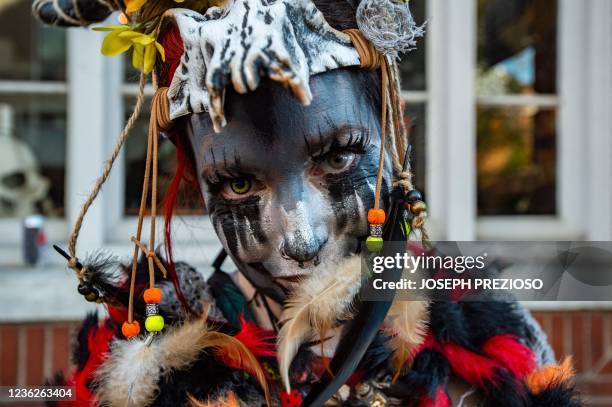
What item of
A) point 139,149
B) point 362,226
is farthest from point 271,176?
point 139,149

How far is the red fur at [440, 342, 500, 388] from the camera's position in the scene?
90 cm

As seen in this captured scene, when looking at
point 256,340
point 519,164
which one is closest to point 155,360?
point 256,340

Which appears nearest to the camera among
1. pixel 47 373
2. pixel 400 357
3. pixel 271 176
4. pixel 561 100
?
pixel 271 176

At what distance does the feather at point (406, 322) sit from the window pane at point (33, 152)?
1.48m

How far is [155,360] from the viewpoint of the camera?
2.65ft

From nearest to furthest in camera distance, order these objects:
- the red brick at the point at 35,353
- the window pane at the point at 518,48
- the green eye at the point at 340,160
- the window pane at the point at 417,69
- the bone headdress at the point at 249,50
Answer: the bone headdress at the point at 249,50
the green eye at the point at 340,160
the red brick at the point at 35,353
the window pane at the point at 417,69
the window pane at the point at 518,48

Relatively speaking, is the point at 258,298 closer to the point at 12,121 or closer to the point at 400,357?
the point at 400,357

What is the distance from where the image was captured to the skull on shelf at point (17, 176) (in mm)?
2014

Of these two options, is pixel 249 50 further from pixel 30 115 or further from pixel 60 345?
pixel 30 115

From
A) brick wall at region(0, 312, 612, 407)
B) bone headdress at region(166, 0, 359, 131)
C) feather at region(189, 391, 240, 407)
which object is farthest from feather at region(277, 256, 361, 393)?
brick wall at region(0, 312, 612, 407)

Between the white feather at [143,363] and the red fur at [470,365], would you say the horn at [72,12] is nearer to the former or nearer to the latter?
the white feather at [143,363]

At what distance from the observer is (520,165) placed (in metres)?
2.22

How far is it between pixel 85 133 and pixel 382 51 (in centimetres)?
138

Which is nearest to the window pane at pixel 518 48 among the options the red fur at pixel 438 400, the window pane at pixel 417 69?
the window pane at pixel 417 69
